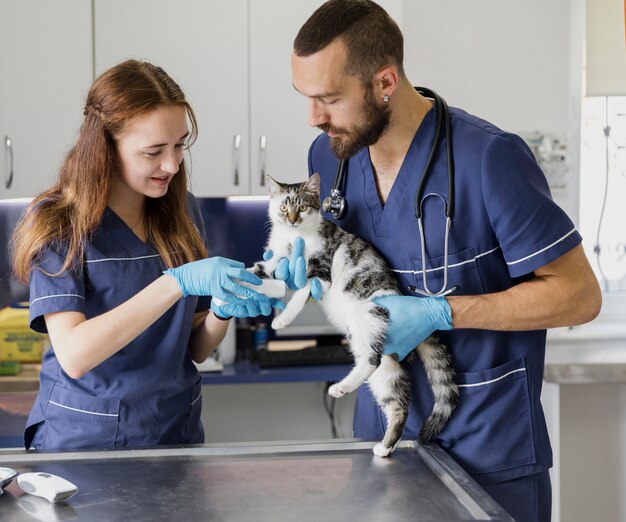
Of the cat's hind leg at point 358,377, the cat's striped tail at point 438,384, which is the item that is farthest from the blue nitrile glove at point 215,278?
the cat's striped tail at point 438,384

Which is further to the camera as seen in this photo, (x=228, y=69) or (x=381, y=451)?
(x=228, y=69)

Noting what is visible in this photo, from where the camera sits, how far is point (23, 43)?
3076 mm

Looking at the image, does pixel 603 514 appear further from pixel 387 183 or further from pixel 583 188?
pixel 387 183

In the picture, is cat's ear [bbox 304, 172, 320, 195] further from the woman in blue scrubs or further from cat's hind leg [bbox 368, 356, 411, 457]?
cat's hind leg [bbox 368, 356, 411, 457]

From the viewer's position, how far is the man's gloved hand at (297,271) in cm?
181

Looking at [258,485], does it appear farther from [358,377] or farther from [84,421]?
[84,421]

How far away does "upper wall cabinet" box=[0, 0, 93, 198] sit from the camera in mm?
3070

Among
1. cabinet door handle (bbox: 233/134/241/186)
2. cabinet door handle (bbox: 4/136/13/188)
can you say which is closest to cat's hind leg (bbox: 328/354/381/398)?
cabinet door handle (bbox: 233/134/241/186)

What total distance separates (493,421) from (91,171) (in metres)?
0.97

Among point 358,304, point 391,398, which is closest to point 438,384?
point 391,398

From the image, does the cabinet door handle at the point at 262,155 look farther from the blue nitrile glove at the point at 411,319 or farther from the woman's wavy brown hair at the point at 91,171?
the blue nitrile glove at the point at 411,319

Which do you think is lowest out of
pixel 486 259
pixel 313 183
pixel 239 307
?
pixel 239 307

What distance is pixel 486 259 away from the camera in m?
1.67

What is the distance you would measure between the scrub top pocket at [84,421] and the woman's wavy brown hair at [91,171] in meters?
0.28
